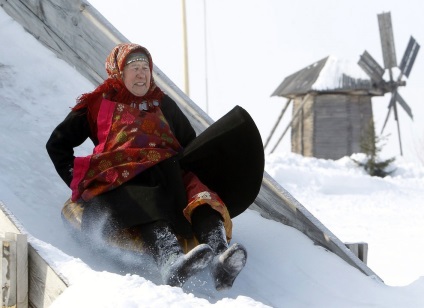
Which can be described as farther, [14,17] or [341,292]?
[14,17]

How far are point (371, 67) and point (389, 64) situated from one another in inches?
29.7

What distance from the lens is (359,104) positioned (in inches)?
766

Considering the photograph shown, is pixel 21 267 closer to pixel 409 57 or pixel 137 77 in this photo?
pixel 137 77

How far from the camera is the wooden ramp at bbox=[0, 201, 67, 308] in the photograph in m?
2.28

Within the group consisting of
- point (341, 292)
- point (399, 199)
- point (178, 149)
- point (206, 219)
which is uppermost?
point (178, 149)

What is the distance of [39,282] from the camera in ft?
7.80

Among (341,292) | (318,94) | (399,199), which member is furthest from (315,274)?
(318,94)

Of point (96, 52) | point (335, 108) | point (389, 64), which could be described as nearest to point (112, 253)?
point (96, 52)

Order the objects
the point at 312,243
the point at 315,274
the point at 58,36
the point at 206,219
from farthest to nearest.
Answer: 1. the point at 58,36
2. the point at 312,243
3. the point at 315,274
4. the point at 206,219

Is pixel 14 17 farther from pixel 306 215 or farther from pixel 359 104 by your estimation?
pixel 359 104

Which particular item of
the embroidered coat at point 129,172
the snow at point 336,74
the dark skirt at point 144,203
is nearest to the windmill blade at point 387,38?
the snow at point 336,74

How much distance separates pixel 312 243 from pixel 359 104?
16483mm

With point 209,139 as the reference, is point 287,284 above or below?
below

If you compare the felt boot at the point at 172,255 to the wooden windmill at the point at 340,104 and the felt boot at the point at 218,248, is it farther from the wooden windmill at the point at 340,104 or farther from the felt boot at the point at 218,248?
the wooden windmill at the point at 340,104
